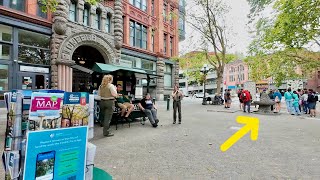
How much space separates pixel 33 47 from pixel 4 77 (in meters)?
2.91

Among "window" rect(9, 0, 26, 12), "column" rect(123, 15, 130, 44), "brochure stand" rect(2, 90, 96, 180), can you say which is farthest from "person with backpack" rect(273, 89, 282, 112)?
"window" rect(9, 0, 26, 12)

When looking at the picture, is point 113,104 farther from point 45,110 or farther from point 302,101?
point 302,101

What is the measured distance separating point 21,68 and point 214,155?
15230 mm

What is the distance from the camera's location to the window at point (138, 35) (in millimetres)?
24281

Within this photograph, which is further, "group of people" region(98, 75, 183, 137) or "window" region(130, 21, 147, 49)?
"window" region(130, 21, 147, 49)

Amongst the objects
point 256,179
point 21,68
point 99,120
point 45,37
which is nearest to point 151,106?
point 99,120

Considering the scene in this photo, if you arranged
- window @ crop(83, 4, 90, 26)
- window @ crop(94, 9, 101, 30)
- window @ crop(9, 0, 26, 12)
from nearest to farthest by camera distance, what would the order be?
window @ crop(9, 0, 26, 12) → window @ crop(83, 4, 90, 26) → window @ crop(94, 9, 101, 30)

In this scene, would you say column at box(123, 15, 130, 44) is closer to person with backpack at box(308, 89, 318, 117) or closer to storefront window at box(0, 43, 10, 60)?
storefront window at box(0, 43, 10, 60)

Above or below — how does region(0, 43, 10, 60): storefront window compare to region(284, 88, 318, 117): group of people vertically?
above

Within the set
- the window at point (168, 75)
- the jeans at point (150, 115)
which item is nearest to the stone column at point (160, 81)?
the window at point (168, 75)

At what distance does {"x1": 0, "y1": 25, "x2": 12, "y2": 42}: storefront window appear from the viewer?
14383 millimetres

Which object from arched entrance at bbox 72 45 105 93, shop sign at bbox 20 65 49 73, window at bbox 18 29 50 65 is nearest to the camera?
shop sign at bbox 20 65 49 73

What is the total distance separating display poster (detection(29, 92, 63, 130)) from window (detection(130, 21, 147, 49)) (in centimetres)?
2281

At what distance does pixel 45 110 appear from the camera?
6.70 ft
